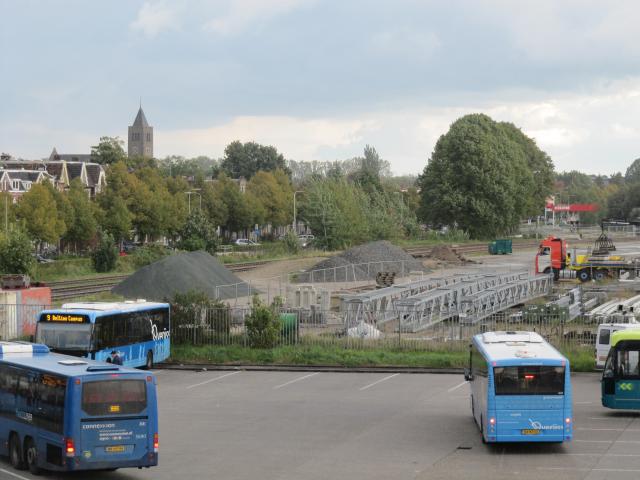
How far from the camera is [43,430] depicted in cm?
2044

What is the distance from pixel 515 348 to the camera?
922 inches

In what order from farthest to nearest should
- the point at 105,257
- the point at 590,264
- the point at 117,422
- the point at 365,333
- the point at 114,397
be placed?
the point at 105,257 → the point at 590,264 → the point at 365,333 → the point at 114,397 → the point at 117,422

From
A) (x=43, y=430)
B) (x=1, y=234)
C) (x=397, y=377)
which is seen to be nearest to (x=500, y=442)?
(x=43, y=430)

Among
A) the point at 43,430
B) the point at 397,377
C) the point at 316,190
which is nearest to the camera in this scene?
the point at 43,430

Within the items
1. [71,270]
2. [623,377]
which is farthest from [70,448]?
[71,270]

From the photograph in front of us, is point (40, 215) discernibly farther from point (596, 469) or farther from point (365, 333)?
point (596, 469)

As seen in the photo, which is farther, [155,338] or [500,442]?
[155,338]

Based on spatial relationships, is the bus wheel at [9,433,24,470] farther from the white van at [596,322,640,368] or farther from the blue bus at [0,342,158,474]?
the white van at [596,322,640,368]

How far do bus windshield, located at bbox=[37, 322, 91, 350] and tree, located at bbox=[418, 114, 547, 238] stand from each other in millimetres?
92413

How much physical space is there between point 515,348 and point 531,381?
1333 mm

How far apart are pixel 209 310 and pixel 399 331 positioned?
7.25m

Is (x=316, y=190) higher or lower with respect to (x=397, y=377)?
higher

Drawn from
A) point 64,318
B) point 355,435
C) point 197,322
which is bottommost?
point 355,435

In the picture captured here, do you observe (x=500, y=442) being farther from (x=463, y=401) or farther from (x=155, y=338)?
(x=155, y=338)
